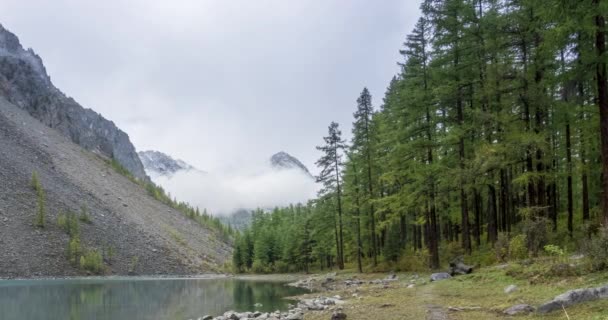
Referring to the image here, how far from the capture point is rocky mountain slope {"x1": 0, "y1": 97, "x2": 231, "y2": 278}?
101625mm

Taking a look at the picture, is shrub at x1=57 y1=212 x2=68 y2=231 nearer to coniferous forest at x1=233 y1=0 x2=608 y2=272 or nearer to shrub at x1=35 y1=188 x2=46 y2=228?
shrub at x1=35 y1=188 x2=46 y2=228

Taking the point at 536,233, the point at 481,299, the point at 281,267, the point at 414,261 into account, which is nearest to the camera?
the point at 481,299

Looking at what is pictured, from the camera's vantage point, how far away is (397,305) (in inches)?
617

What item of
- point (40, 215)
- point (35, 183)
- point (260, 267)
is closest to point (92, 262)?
point (40, 215)

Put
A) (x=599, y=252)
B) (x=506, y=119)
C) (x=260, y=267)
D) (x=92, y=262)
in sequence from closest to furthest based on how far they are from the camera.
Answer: (x=599, y=252) → (x=506, y=119) → (x=260, y=267) → (x=92, y=262)

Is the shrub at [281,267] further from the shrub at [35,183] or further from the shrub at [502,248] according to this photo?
the shrub at [35,183]

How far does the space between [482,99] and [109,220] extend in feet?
396

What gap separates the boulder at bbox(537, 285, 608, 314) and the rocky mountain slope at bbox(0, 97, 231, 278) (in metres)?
104

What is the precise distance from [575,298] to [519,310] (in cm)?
125

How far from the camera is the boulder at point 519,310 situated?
10.9m

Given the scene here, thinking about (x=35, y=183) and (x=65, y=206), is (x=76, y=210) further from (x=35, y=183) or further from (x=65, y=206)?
(x=35, y=183)

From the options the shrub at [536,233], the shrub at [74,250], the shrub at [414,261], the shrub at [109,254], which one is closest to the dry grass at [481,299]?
the shrub at [536,233]

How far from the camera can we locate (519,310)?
11.0 m

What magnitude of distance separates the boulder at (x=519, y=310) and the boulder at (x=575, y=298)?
1.28 ft
